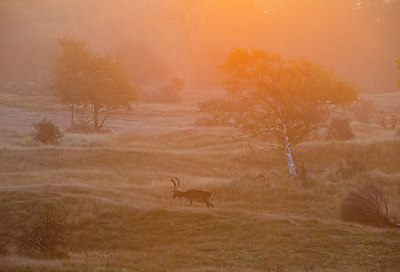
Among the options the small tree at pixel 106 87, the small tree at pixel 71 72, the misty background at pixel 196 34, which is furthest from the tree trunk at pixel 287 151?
the misty background at pixel 196 34

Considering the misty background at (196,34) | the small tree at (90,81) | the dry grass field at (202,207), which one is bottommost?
the dry grass field at (202,207)

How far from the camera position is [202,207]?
584 inches

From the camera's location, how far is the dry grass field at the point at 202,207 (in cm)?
935

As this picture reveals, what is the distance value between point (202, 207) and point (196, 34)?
143038 mm

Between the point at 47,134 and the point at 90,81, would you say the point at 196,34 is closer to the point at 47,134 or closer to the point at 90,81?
the point at 90,81

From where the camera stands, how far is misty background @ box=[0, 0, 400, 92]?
112688 mm

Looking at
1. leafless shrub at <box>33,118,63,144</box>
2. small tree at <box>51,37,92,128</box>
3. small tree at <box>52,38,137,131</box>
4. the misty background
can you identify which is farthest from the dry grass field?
the misty background

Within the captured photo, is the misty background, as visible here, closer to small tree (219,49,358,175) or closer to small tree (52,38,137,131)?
small tree (52,38,137,131)

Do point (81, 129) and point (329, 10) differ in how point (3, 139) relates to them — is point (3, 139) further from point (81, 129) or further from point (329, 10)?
point (329, 10)

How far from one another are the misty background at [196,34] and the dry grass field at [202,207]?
70.3 m

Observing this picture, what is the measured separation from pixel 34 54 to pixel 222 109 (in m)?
88.9

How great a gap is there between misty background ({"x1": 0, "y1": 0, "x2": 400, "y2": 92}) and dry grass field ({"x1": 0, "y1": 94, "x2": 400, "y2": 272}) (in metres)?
70.3

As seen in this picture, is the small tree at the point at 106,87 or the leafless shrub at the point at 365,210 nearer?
the leafless shrub at the point at 365,210

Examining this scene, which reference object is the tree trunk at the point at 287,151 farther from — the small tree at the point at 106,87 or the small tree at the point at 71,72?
the small tree at the point at 71,72
